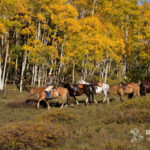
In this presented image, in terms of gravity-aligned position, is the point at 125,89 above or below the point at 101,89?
above

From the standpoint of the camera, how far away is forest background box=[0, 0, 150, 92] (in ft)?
97.3

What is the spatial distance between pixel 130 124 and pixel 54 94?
7628 mm

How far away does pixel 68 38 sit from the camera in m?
32.2

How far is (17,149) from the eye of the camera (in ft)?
27.6

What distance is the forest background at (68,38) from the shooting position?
97.3ft

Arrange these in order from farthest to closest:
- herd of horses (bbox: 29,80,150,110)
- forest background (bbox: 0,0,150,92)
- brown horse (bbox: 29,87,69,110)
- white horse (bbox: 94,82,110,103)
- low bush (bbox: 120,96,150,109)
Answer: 1. forest background (bbox: 0,0,150,92)
2. white horse (bbox: 94,82,110,103)
3. herd of horses (bbox: 29,80,150,110)
4. brown horse (bbox: 29,87,69,110)
5. low bush (bbox: 120,96,150,109)

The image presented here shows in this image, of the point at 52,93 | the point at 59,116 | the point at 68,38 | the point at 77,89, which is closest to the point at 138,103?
the point at 59,116

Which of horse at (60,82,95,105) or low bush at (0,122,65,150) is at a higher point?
horse at (60,82,95,105)

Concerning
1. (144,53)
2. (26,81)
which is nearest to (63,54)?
(26,81)

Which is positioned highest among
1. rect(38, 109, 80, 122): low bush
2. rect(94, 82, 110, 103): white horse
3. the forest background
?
the forest background

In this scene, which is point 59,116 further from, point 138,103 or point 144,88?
point 144,88

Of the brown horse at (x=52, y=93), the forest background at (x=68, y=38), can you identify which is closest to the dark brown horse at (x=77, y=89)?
the brown horse at (x=52, y=93)

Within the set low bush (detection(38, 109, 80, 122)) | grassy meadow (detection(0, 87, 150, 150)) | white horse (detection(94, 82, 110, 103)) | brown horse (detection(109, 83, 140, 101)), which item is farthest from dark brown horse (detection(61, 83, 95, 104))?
low bush (detection(38, 109, 80, 122))

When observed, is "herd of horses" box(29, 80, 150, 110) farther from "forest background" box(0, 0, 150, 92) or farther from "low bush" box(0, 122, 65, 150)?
"low bush" box(0, 122, 65, 150)
